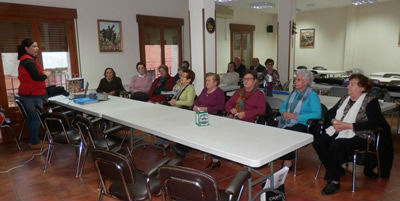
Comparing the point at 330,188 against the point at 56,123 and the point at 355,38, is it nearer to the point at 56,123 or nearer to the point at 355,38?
the point at 56,123

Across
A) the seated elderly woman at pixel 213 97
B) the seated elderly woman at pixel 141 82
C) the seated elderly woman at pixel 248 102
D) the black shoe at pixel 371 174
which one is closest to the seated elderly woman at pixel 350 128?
the black shoe at pixel 371 174

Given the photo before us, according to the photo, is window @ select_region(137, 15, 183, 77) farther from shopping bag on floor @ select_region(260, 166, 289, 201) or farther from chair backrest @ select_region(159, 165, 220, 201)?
chair backrest @ select_region(159, 165, 220, 201)

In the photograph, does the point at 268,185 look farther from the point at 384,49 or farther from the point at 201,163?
the point at 384,49

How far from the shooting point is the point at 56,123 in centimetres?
340

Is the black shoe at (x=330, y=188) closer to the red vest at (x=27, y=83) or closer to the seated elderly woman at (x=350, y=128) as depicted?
the seated elderly woman at (x=350, y=128)

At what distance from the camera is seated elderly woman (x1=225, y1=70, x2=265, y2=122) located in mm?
3504

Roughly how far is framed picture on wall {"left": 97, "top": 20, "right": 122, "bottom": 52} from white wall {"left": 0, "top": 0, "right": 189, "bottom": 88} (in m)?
0.08

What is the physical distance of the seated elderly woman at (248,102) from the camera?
350 centimetres

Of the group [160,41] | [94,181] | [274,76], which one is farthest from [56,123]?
[274,76]

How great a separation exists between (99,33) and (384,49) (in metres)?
9.37

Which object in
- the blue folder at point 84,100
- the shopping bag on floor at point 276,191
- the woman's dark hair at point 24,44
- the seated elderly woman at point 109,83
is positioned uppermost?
the woman's dark hair at point 24,44

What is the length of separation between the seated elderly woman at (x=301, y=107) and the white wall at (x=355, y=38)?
8374 mm

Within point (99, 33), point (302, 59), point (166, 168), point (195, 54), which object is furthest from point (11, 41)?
point (302, 59)

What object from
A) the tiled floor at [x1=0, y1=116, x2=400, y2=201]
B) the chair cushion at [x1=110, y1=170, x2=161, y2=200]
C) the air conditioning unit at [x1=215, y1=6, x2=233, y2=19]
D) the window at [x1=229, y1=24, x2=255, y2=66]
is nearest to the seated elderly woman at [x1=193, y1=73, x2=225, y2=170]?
the tiled floor at [x1=0, y1=116, x2=400, y2=201]
